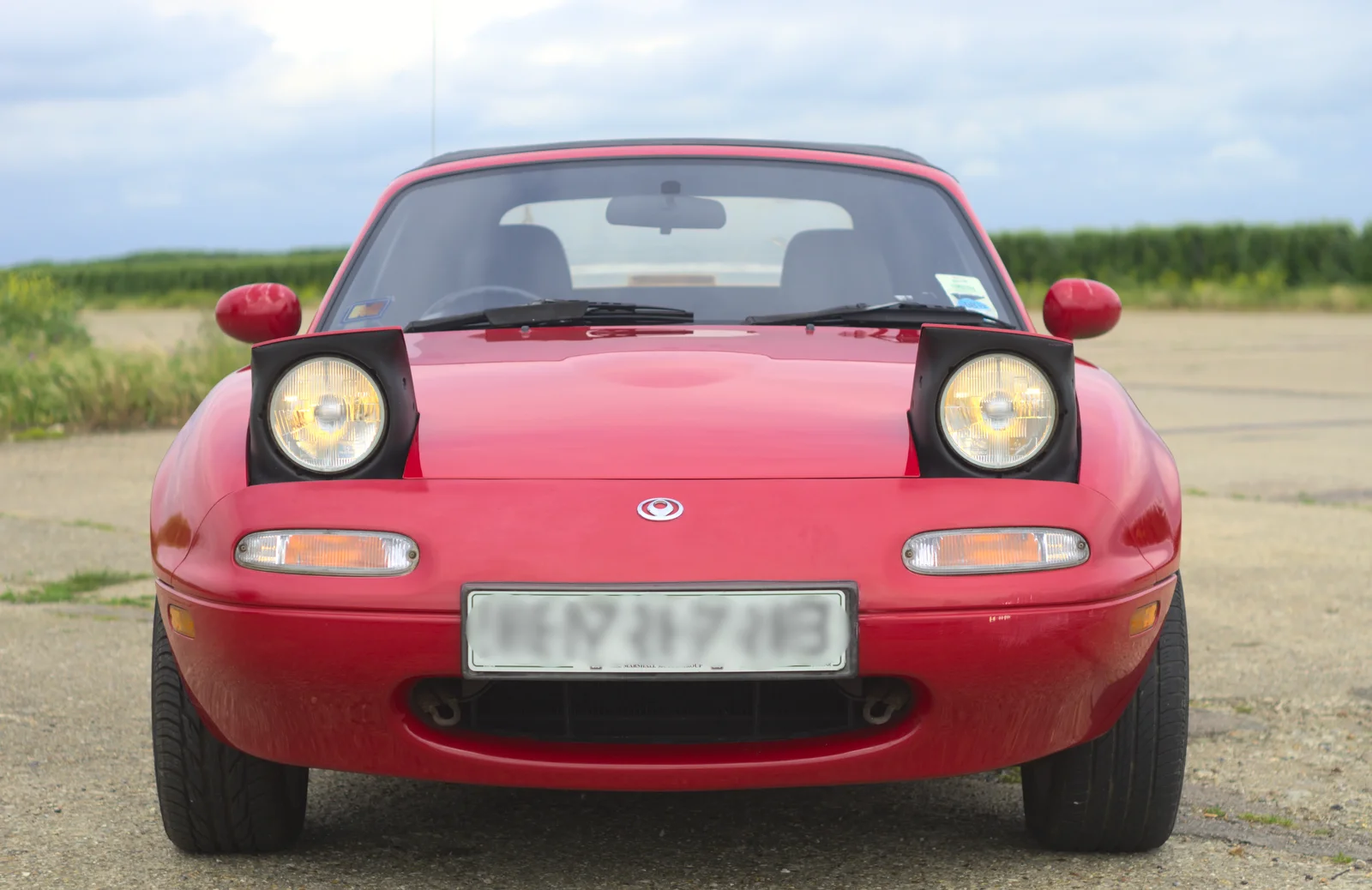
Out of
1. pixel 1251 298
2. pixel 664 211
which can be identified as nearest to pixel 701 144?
pixel 664 211

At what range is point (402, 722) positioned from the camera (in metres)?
2.36

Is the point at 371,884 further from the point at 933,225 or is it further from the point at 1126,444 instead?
the point at 933,225

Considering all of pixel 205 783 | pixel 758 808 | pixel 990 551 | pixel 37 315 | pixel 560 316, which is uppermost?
pixel 560 316

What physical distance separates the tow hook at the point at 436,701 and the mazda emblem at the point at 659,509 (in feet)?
1.36

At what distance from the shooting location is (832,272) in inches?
134

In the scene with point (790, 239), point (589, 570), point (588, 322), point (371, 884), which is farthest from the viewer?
point (790, 239)

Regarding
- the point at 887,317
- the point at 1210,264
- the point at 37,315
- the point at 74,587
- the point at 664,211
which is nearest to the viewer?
the point at 887,317

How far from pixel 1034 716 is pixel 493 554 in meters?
0.87

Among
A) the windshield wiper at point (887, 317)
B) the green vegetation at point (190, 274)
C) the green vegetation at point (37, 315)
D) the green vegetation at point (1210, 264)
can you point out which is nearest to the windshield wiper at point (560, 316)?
the windshield wiper at point (887, 317)

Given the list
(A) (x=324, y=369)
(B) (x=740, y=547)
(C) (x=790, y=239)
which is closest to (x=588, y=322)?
(C) (x=790, y=239)

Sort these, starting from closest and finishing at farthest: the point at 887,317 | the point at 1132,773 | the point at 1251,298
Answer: the point at 1132,773, the point at 887,317, the point at 1251,298

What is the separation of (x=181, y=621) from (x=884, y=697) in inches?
44.4

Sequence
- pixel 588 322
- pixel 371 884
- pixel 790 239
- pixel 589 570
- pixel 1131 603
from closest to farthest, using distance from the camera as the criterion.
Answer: pixel 589 570, pixel 1131 603, pixel 371 884, pixel 588 322, pixel 790 239

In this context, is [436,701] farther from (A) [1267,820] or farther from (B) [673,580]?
(A) [1267,820]
